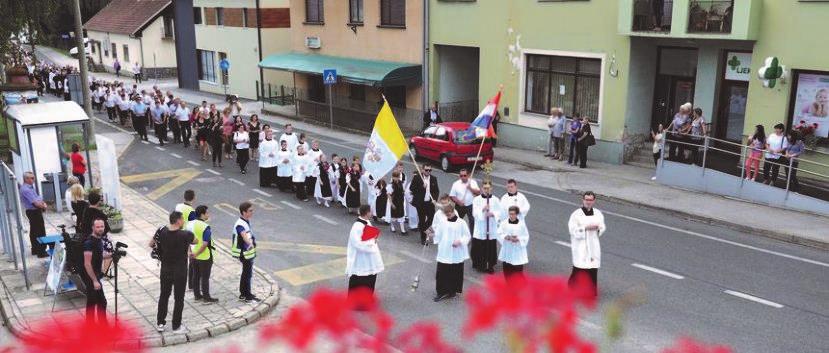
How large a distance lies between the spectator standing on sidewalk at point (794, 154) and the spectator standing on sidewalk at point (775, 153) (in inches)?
5.5

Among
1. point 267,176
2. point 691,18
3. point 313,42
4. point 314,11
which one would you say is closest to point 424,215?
point 267,176

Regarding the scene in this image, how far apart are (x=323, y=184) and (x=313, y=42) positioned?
18446mm

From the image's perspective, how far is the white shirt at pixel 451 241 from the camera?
35.2 feet

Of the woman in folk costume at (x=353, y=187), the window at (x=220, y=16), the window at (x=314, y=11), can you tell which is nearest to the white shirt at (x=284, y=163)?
the woman in folk costume at (x=353, y=187)

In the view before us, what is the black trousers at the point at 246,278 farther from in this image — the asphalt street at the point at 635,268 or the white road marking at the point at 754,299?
the white road marking at the point at 754,299

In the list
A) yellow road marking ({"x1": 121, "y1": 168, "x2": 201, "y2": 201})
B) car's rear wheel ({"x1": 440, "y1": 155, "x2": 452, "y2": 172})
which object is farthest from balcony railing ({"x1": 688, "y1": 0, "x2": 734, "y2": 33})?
yellow road marking ({"x1": 121, "y1": 168, "x2": 201, "y2": 201})

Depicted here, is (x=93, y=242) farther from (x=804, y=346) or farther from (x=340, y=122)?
(x=340, y=122)

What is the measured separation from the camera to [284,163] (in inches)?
718

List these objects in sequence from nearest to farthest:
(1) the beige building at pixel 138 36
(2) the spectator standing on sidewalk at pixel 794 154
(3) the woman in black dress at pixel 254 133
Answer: (2) the spectator standing on sidewalk at pixel 794 154 → (3) the woman in black dress at pixel 254 133 → (1) the beige building at pixel 138 36

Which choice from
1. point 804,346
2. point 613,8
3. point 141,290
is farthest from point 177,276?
point 613,8

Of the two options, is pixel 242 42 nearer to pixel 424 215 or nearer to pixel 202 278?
pixel 424 215

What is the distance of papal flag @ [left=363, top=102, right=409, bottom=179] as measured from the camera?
12.0 m

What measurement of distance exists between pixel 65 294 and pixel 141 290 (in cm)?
105

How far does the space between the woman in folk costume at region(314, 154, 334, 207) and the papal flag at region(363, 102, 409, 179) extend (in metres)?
4.67
